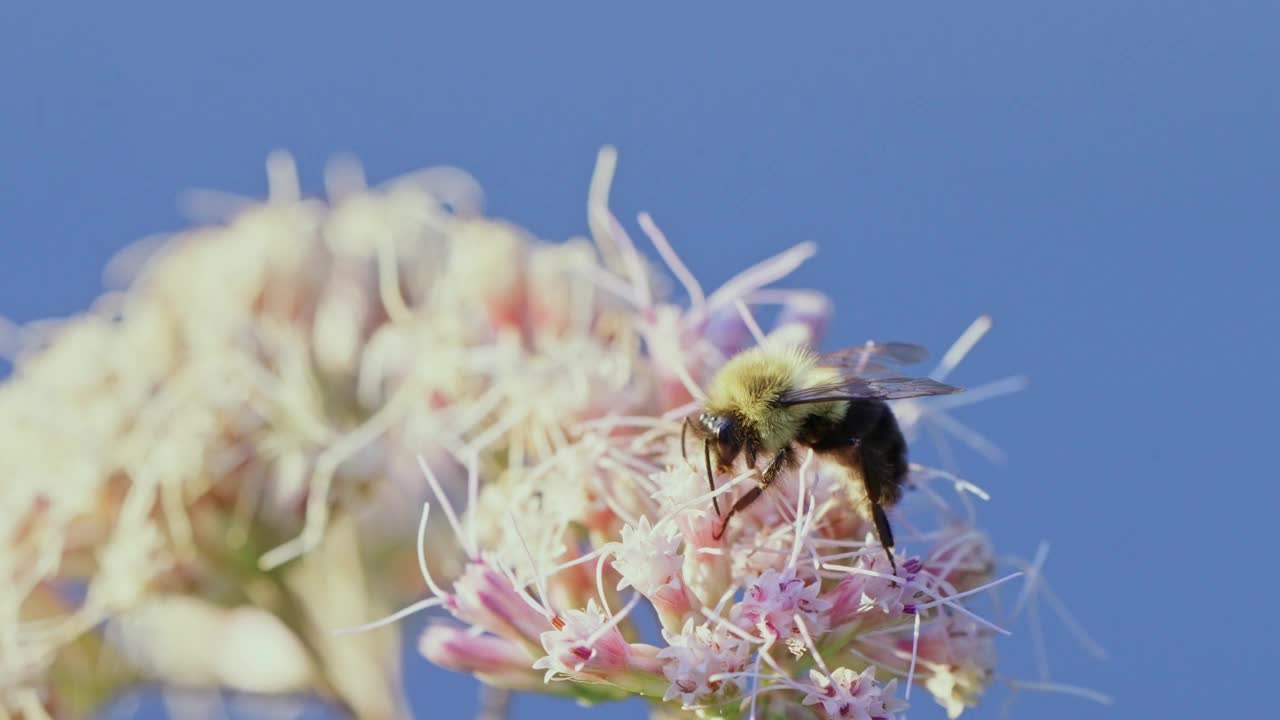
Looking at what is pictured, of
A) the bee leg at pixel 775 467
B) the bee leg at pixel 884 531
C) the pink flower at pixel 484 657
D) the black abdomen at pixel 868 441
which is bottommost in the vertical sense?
the pink flower at pixel 484 657

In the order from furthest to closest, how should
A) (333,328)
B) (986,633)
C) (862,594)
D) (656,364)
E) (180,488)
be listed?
(333,328), (180,488), (656,364), (986,633), (862,594)

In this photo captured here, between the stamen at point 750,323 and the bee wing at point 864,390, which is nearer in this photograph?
the bee wing at point 864,390

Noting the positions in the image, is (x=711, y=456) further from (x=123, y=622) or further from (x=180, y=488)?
(x=123, y=622)

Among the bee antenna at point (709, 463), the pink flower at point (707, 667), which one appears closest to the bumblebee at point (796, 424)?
the bee antenna at point (709, 463)

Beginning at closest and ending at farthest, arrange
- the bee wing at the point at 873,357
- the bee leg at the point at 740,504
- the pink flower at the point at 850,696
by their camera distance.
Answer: the pink flower at the point at 850,696, the bee leg at the point at 740,504, the bee wing at the point at 873,357

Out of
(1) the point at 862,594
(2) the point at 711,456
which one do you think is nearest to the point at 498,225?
(2) the point at 711,456

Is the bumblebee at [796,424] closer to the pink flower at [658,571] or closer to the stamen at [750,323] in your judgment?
the pink flower at [658,571]

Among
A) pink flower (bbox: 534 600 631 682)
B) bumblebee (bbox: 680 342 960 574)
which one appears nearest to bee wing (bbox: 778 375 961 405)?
bumblebee (bbox: 680 342 960 574)
